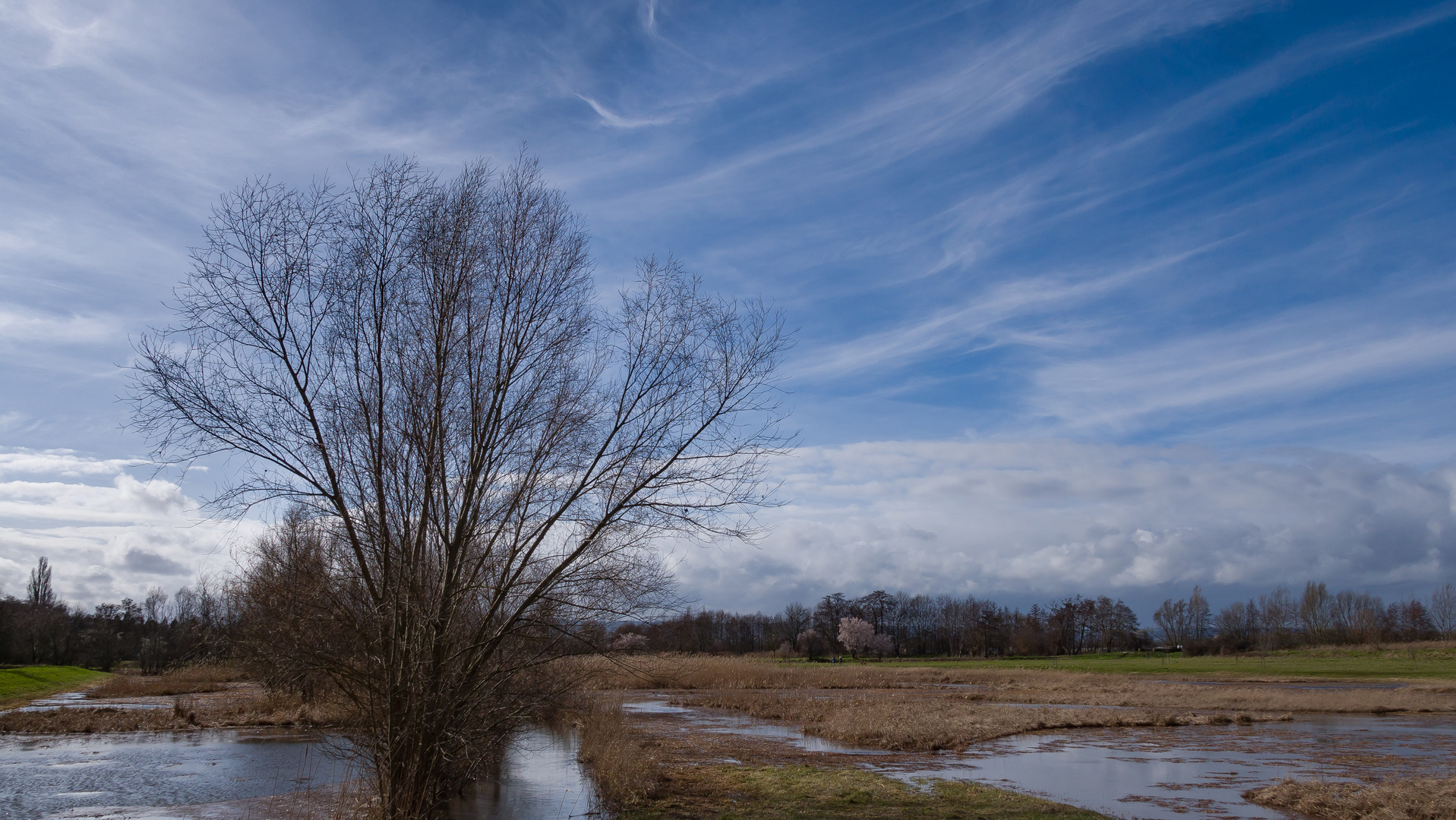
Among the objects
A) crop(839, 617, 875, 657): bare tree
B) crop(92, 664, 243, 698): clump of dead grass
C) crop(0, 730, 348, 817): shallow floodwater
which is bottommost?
crop(839, 617, 875, 657): bare tree

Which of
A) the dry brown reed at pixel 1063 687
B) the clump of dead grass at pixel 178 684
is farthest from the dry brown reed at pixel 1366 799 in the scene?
the clump of dead grass at pixel 178 684

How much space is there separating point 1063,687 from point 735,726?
26.3 m

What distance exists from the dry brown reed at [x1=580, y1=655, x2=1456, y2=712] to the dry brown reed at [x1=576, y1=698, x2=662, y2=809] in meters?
3.37

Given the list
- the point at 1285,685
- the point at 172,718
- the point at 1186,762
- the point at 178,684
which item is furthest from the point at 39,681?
the point at 1285,685

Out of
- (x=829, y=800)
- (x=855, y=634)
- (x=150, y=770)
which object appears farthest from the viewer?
(x=855, y=634)

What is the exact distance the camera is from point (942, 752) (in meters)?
23.0

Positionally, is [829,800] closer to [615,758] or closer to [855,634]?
[615,758]

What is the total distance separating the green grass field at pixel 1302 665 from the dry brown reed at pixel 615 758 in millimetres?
45991

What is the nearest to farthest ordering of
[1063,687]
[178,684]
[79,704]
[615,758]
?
[615,758]
[79,704]
[1063,687]
[178,684]

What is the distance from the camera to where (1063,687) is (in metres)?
47.0

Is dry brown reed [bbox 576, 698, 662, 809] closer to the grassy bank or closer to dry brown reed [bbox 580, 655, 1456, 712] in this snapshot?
the grassy bank

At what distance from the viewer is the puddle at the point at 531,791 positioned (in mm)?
14844

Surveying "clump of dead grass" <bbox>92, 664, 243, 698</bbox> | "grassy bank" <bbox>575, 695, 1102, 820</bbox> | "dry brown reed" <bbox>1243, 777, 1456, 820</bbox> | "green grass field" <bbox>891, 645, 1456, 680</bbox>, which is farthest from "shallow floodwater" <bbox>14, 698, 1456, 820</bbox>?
"green grass field" <bbox>891, 645, 1456, 680</bbox>

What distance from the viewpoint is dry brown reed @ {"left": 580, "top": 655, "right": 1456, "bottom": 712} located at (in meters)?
35.2
